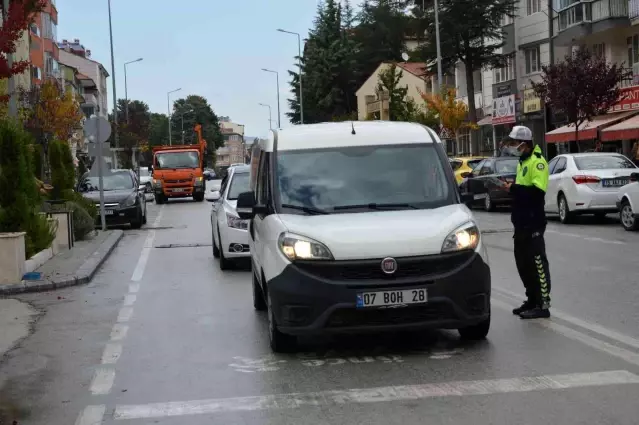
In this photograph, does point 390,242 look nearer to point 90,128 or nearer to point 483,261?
point 483,261

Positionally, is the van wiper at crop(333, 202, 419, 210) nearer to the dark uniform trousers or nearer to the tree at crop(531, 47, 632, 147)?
the dark uniform trousers

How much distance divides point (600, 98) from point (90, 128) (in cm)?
1971

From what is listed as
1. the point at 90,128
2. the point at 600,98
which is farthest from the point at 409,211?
the point at 600,98

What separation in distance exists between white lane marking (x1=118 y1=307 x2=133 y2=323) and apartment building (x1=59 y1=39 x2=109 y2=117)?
10901 cm

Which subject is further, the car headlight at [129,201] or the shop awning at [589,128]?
the shop awning at [589,128]

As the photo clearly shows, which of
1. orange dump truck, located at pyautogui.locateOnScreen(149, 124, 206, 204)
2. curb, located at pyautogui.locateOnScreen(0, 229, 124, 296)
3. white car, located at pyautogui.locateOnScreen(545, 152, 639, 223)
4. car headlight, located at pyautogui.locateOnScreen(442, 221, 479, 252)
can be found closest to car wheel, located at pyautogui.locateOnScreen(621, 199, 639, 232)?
white car, located at pyautogui.locateOnScreen(545, 152, 639, 223)

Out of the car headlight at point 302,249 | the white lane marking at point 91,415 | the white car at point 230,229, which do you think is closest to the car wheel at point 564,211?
the white car at point 230,229

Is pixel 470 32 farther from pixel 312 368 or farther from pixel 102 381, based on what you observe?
pixel 102 381

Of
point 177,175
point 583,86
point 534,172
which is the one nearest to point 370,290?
point 534,172

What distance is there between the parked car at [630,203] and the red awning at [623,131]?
42.7ft

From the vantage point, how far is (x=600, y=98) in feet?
121

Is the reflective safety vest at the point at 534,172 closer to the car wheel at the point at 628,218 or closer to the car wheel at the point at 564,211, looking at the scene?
the car wheel at the point at 628,218

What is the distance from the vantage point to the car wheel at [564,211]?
23906 mm

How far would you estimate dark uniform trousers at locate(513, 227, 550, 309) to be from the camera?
32.5 ft
